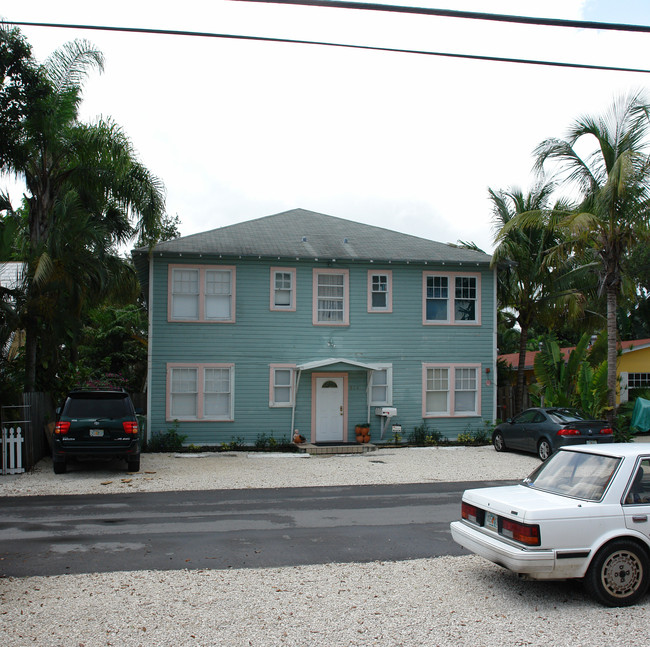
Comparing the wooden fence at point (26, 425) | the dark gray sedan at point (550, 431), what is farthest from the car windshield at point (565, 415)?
the wooden fence at point (26, 425)

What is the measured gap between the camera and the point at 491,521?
23.0 feet

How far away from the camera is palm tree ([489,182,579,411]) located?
24656 mm

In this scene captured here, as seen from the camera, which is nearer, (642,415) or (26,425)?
(26,425)

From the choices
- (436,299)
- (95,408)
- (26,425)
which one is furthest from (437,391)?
(26,425)

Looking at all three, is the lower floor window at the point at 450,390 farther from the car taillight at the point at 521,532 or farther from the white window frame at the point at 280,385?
the car taillight at the point at 521,532

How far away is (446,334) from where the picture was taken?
22562 millimetres

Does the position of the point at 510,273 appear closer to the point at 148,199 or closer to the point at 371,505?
the point at 148,199

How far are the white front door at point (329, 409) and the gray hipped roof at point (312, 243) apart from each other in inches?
155

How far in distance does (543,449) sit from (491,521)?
11.8m

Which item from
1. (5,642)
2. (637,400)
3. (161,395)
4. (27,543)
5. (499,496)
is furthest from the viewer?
(637,400)

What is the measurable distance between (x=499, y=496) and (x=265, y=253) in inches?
592

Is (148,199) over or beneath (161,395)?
over

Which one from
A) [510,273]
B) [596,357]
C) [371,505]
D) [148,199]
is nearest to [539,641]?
[371,505]

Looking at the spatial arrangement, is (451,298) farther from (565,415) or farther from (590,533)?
(590,533)
